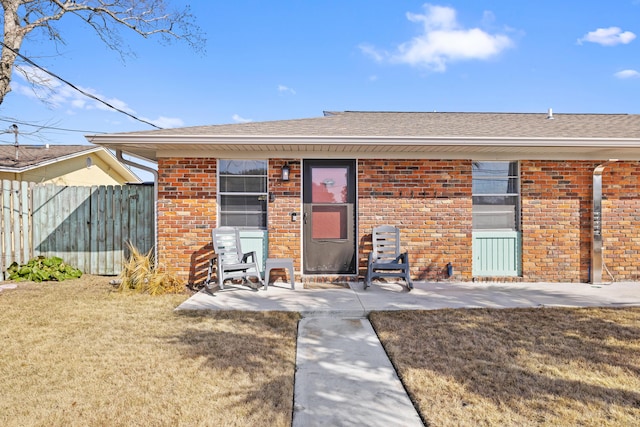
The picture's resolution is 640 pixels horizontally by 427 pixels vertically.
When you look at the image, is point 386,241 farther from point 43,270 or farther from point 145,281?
point 43,270

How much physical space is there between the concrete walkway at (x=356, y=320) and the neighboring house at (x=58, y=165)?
9736 millimetres

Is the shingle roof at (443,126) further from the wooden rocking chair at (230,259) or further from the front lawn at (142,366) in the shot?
the front lawn at (142,366)

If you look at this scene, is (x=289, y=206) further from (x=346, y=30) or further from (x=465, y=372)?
(x=346, y=30)

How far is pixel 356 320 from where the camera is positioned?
14.5 feet

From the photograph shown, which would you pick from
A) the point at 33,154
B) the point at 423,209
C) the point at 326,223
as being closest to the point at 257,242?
the point at 326,223

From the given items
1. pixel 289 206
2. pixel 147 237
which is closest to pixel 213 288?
pixel 289 206

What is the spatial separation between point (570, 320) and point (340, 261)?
3.54 m

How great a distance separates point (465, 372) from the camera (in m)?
2.86

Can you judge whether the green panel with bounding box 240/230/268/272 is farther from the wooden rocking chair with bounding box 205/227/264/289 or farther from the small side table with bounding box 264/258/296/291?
the small side table with bounding box 264/258/296/291

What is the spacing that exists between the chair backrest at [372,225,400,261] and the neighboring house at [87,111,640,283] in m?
0.21

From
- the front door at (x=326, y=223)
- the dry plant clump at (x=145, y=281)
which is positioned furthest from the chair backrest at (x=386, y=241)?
the dry plant clump at (x=145, y=281)

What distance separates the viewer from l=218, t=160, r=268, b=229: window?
6508 mm

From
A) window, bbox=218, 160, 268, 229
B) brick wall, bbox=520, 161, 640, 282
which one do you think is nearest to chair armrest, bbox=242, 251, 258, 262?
window, bbox=218, 160, 268, 229

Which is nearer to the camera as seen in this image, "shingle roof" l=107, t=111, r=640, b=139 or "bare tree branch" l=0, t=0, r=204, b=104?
"shingle roof" l=107, t=111, r=640, b=139
